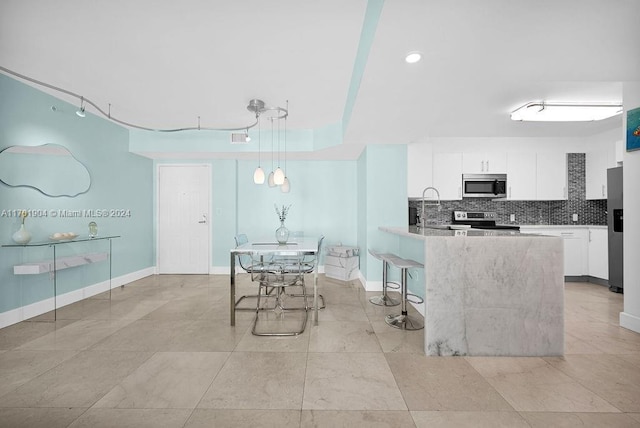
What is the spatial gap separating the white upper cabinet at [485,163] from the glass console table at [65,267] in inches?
220

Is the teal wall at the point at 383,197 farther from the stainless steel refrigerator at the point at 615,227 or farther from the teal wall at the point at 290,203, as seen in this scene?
the stainless steel refrigerator at the point at 615,227

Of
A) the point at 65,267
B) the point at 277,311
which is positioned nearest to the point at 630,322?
the point at 277,311

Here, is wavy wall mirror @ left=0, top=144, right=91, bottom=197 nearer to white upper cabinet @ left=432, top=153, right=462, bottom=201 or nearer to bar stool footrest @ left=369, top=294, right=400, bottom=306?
bar stool footrest @ left=369, top=294, right=400, bottom=306

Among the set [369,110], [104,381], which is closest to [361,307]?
[369,110]

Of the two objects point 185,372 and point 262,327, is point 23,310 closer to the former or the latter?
point 185,372

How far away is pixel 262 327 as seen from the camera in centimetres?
279

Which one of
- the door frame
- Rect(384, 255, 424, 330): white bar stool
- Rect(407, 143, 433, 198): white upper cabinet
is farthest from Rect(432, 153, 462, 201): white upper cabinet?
the door frame

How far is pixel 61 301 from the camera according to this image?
3.43 metres

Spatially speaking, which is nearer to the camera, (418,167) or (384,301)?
(384,301)

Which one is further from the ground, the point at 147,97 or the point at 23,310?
the point at 147,97

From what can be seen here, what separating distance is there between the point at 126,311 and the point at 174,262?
78.9 inches

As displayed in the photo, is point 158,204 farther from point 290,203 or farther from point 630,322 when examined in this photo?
point 630,322

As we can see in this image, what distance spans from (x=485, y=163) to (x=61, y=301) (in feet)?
21.1

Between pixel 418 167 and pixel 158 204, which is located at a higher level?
pixel 418 167
